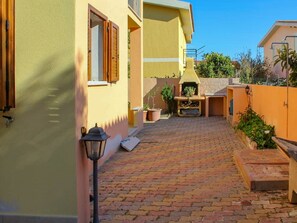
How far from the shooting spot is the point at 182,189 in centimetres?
657

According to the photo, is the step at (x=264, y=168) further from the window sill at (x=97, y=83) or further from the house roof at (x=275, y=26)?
the house roof at (x=275, y=26)

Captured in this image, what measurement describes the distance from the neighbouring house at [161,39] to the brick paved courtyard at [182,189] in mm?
12219

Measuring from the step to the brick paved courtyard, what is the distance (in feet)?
0.54

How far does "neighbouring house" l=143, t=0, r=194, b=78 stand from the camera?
74.2 feet

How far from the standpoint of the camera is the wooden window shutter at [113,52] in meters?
8.92

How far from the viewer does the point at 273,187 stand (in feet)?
20.7

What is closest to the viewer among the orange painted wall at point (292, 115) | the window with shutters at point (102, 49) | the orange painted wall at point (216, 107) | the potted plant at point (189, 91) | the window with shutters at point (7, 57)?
the window with shutters at point (7, 57)

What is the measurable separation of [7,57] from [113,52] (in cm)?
507

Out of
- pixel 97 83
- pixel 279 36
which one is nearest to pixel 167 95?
pixel 279 36

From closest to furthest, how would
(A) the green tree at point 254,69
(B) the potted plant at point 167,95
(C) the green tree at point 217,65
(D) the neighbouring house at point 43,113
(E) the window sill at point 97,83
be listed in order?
1. (D) the neighbouring house at point 43,113
2. (E) the window sill at point 97,83
3. (B) the potted plant at point 167,95
4. (A) the green tree at point 254,69
5. (C) the green tree at point 217,65

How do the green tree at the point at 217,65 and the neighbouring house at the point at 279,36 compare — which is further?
the green tree at the point at 217,65

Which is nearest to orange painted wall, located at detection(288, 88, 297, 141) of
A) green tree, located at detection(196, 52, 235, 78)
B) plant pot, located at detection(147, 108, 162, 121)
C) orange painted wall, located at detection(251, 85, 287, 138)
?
orange painted wall, located at detection(251, 85, 287, 138)

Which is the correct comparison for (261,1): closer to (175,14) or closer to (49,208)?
(175,14)

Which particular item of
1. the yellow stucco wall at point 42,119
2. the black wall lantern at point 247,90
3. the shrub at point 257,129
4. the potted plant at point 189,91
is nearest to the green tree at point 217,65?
the potted plant at point 189,91
